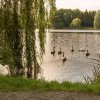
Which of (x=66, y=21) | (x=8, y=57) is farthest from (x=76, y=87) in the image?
(x=66, y=21)

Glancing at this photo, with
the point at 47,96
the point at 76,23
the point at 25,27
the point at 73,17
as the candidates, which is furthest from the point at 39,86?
the point at 73,17

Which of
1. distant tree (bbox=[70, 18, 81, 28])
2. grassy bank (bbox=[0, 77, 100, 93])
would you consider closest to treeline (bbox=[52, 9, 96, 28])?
distant tree (bbox=[70, 18, 81, 28])

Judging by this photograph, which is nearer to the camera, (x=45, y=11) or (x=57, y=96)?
(x=57, y=96)

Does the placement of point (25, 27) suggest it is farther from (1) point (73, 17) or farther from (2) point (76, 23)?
(1) point (73, 17)

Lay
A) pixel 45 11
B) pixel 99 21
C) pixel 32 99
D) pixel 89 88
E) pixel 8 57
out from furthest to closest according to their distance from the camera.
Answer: pixel 99 21 < pixel 45 11 < pixel 8 57 < pixel 89 88 < pixel 32 99

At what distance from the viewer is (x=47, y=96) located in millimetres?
10664

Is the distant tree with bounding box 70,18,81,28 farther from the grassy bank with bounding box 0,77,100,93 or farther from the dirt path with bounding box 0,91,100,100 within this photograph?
the dirt path with bounding box 0,91,100,100

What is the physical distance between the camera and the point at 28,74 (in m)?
18.9

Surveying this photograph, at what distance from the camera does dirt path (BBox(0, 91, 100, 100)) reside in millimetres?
A: 10477

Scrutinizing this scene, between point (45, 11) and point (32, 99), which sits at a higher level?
point (45, 11)

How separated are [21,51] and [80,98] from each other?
354 inches

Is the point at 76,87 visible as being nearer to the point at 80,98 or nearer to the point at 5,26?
the point at 80,98

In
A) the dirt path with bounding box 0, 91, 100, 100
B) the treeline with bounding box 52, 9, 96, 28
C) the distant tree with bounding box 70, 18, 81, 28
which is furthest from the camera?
the treeline with bounding box 52, 9, 96, 28

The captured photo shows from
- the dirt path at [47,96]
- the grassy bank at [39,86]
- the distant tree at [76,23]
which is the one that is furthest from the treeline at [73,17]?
the dirt path at [47,96]
